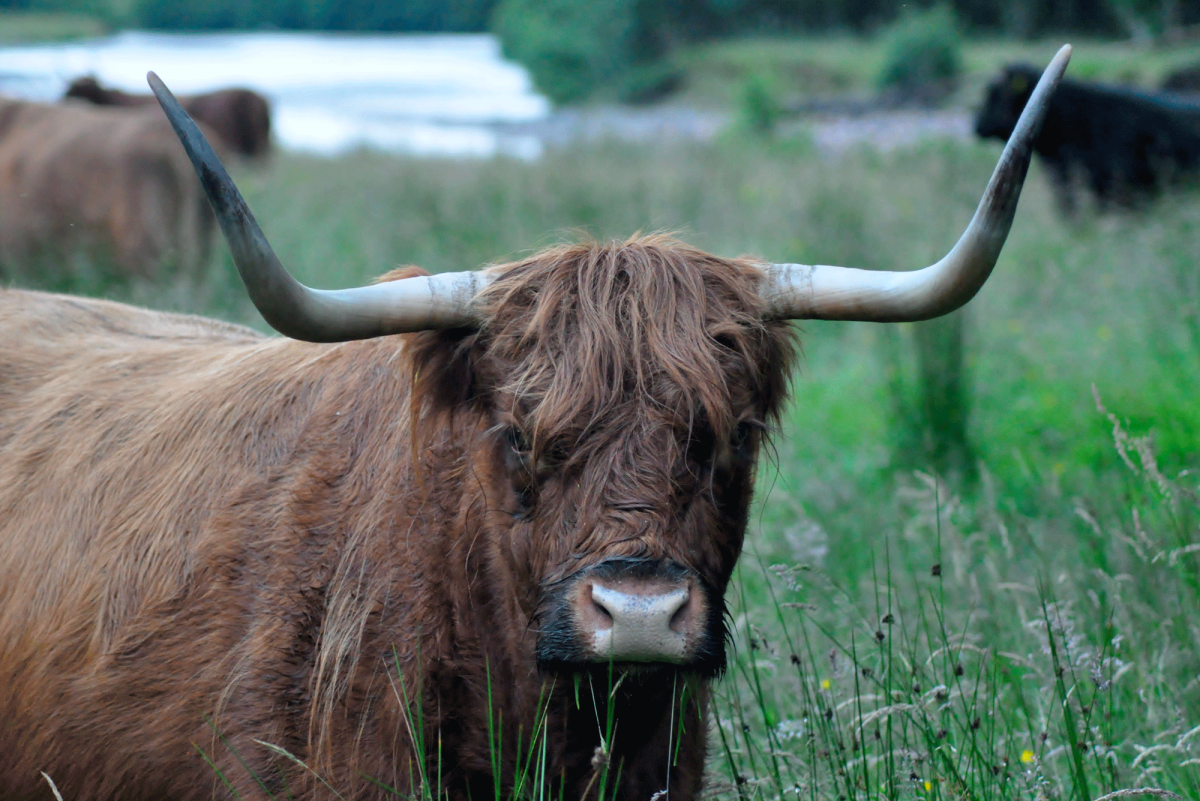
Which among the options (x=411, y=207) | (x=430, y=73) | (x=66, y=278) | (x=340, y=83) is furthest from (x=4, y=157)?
(x=340, y=83)

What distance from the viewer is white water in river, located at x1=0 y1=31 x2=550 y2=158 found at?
555 inches

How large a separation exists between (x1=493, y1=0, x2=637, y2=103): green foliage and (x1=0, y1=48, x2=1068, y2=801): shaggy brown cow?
91.3 feet

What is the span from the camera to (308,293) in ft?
6.42

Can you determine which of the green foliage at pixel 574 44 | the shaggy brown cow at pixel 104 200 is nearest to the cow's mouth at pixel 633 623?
the shaggy brown cow at pixel 104 200

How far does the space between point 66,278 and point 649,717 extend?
7196 millimetres

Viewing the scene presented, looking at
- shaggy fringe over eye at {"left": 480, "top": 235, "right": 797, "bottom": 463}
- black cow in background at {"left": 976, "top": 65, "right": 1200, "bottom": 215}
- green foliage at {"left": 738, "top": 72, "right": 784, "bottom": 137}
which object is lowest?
green foliage at {"left": 738, "top": 72, "right": 784, "bottom": 137}

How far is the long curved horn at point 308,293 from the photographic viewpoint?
179cm

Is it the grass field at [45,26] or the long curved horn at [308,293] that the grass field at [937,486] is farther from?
the grass field at [45,26]

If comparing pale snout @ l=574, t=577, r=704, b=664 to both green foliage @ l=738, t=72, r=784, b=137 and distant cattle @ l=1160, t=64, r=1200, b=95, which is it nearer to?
distant cattle @ l=1160, t=64, r=1200, b=95

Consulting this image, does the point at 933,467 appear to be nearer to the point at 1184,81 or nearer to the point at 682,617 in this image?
the point at 682,617

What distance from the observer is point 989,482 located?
4.14 m

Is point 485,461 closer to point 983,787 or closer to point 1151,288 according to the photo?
point 983,787

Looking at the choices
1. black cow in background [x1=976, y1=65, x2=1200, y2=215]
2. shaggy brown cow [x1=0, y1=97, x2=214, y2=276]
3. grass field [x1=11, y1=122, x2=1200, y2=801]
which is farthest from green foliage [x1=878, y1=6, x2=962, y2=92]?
shaggy brown cow [x1=0, y1=97, x2=214, y2=276]

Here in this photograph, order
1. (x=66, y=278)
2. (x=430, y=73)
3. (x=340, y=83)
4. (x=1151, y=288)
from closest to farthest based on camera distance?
(x=1151, y=288) < (x=66, y=278) < (x=430, y=73) < (x=340, y=83)
